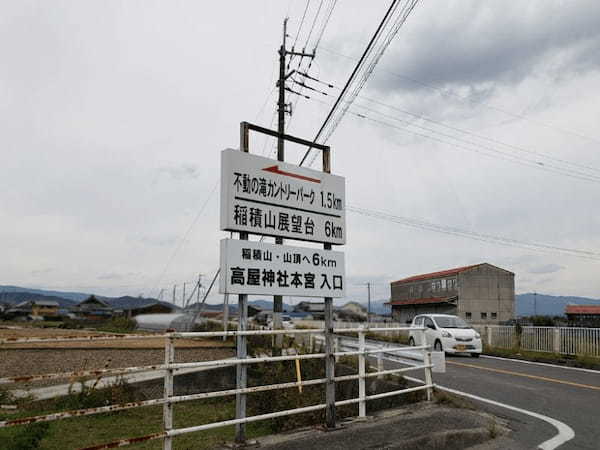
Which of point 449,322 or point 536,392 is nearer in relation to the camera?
point 536,392

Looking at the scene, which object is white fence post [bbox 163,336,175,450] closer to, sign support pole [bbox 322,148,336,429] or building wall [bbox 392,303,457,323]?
sign support pole [bbox 322,148,336,429]

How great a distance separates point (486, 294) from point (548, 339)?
34.7 metres

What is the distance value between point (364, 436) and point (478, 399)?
4151 millimetres

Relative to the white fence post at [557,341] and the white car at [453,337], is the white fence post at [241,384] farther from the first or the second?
the white fence post at [557,341]

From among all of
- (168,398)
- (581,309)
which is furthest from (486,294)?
(168,398)

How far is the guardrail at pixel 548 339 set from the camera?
1596cm

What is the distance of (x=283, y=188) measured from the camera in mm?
6254

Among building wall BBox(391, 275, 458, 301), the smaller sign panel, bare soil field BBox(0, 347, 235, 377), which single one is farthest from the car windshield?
building wall BBox(391, 275, 458, 301)

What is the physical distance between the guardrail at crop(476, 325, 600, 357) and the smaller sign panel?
12821 mm

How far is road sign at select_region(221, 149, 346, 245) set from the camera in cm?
571

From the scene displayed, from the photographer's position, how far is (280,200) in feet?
20.3

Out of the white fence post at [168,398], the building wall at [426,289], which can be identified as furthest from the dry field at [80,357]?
the building wall at [426,289]

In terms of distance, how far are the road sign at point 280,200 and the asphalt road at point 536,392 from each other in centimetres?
364

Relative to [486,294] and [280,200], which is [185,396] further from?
[486,294]
